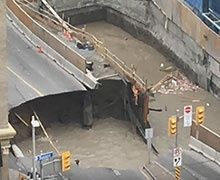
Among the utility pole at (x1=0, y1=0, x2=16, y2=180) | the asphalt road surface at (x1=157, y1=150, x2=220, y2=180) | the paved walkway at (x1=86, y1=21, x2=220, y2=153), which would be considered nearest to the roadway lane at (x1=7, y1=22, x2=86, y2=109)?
the paved walkway at (x1=86, y1=21, x2=220, y2=153)

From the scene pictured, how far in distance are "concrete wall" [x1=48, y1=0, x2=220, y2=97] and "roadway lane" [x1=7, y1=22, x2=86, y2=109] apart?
27.8 ft

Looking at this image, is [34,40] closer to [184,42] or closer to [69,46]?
Answer: [69,46]

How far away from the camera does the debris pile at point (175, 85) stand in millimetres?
47625

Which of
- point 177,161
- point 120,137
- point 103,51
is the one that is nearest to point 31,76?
point 103,51

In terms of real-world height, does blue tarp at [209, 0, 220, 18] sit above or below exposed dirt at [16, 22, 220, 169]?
above

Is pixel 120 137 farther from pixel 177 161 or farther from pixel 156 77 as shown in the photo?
pixel 177 161

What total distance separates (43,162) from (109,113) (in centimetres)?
902

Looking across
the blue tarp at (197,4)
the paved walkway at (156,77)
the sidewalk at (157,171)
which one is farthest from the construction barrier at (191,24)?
the sidewalk at (157,171)

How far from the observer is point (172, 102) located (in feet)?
152

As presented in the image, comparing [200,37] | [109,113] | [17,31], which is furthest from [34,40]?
[200,37]

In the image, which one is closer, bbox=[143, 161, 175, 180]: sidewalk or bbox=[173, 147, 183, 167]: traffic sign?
bbox=[173, 147, 183, 167]: traffic sign

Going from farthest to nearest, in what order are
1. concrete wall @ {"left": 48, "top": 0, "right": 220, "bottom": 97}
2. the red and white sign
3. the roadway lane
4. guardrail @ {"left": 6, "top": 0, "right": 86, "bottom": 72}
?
concrete wall @ {"left": 48, "top": 0, "right": 220, "bottom": 97} → guardrail @ {"left": 6, "top": 0, "right": 86, "bottom": 72} → the roadway lane → the red and white sign

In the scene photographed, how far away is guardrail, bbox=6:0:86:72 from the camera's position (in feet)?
142

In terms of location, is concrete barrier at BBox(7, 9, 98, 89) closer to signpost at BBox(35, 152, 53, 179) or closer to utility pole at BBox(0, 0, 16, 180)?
signpost at BBox(35, 152, 53, 179)
